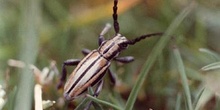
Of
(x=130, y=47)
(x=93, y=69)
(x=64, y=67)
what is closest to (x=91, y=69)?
(x=93, y=69)

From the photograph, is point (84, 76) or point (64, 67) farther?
point (64, 67)

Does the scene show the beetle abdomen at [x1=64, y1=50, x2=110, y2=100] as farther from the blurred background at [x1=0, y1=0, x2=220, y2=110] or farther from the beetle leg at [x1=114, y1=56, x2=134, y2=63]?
the beetle leg at [x1=114, y1=56, x2=134, y2=63]

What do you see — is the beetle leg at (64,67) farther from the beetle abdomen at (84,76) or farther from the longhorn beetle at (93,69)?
the beetle abdomen at (84,76)

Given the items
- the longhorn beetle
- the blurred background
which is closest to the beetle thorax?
the longhorn beetle

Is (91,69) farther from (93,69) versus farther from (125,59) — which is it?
(125,59)

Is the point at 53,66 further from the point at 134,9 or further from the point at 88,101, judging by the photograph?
the point at 134,9

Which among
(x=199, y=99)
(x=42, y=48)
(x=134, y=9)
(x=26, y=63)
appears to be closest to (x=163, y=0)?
(x=134, y=9)

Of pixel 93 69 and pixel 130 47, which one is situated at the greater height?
pixel 130 47
